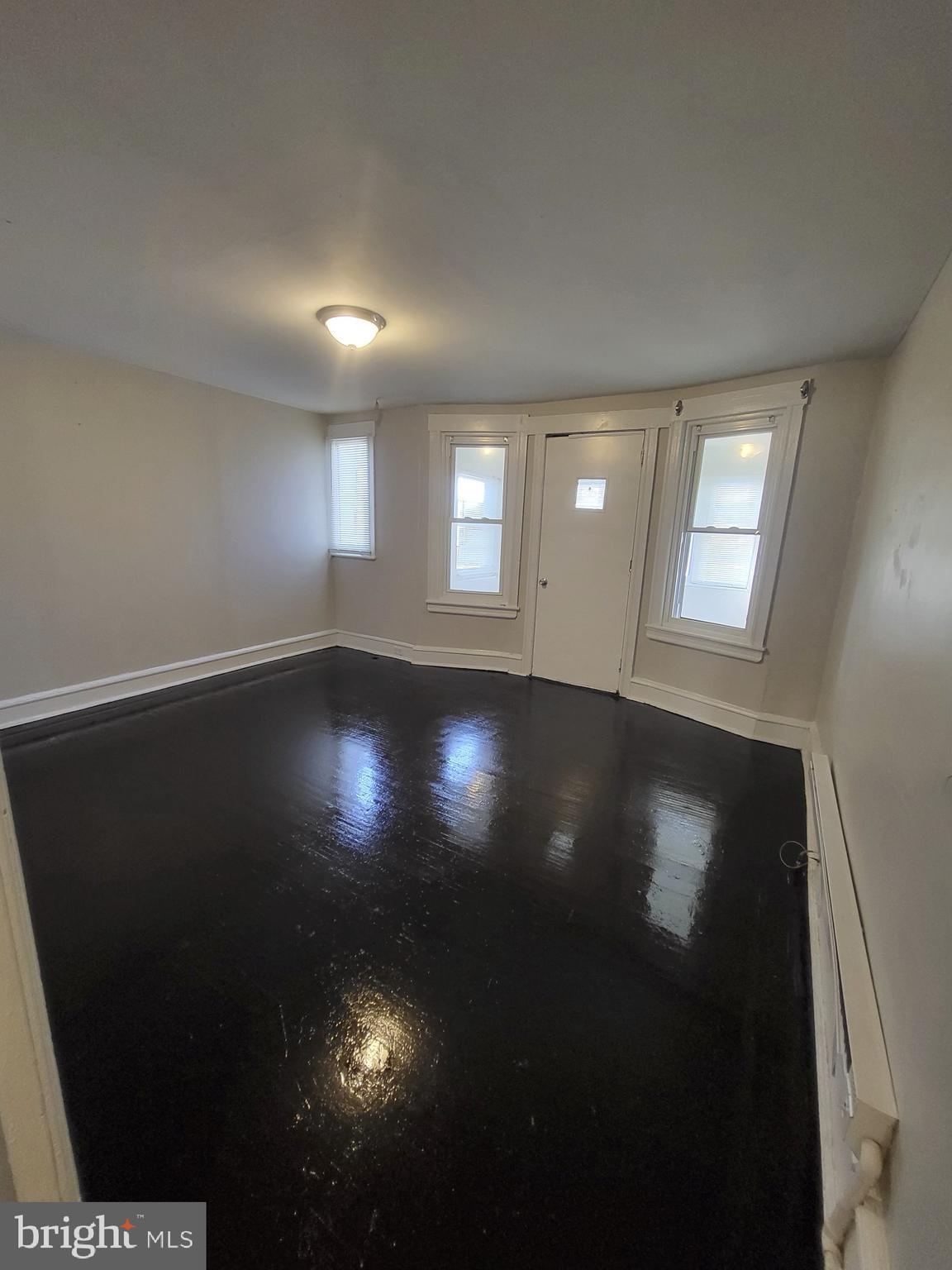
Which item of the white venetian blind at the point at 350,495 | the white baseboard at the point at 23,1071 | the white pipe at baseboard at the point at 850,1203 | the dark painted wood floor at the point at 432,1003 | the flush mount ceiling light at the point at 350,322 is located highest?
the flush mount ceiling light at the point at 350,322

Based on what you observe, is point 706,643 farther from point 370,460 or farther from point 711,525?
point 370,460

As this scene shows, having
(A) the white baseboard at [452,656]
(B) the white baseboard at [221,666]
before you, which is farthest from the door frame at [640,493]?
(B) the white baseboard at [221,666]

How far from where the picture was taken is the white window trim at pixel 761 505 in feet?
10.1

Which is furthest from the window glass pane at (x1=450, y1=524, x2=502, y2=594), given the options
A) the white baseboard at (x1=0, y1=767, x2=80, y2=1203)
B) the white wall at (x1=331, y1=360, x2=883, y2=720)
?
the white baseboard at (x1=0, y1=767, x2=80, y2=1203)

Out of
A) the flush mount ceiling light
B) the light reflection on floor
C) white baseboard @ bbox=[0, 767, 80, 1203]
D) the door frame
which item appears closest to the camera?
white baseboard @ bbox=[0, 767, 80, 1203]

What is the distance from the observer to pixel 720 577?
3.55 meters

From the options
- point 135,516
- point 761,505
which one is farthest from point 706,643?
point 135,516

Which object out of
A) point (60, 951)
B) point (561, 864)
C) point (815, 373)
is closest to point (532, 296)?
point (815, 373)

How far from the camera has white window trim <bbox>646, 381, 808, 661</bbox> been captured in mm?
3068

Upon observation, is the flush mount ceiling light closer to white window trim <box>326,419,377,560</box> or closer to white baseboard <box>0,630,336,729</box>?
white window trim <box>326,419,377,560</box>

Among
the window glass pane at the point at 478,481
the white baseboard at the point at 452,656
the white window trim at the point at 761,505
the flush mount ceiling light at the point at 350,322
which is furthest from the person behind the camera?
the white baseboard at the point at 452,656

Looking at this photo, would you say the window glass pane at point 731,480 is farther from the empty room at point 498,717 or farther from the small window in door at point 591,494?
the small window in door at point 591,494

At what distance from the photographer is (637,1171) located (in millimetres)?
1095

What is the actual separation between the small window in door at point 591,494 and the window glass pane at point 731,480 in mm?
724
